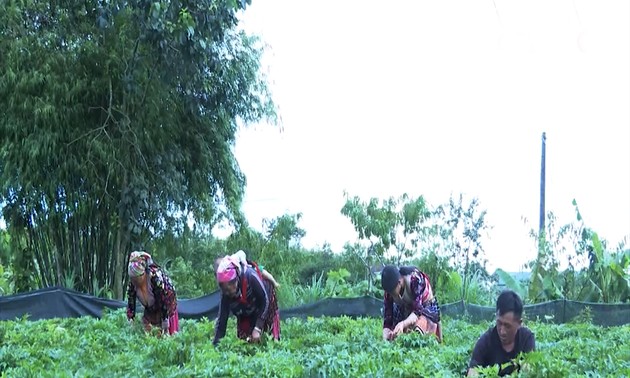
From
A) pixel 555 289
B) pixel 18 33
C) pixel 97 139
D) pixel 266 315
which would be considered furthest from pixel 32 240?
pixel 555 289

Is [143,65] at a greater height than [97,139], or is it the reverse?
[143,65]

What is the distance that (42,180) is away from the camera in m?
13.8

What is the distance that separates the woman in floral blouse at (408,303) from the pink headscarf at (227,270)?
1.40 m

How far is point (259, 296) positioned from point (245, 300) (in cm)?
14

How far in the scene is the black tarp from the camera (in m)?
12.6

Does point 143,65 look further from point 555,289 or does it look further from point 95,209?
point 555,289

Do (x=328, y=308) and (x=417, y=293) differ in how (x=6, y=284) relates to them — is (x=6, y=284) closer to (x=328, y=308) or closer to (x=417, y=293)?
(x=328, y=308)

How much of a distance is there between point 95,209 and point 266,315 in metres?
7.79

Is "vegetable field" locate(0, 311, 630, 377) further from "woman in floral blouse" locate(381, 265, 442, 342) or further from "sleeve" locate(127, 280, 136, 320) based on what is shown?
"sleeve" locate(127, 280, 136, 320)

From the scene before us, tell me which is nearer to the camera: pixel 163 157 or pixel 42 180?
pixel 42 180

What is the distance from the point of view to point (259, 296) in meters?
7.66

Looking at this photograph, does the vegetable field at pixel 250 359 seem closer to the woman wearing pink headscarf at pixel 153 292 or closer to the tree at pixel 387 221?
the woman wearing pink headscarf at pixel 153 292

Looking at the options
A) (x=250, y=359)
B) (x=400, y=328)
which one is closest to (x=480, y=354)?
(x=250, y=359)

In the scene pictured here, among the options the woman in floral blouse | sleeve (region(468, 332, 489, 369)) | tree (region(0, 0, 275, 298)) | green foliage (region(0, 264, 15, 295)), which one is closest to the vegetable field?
sleeve (region(468, 332, 489, 369))
